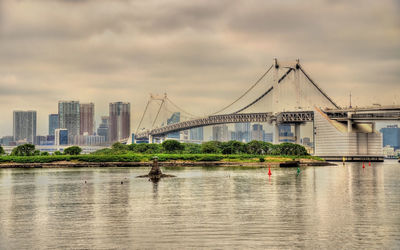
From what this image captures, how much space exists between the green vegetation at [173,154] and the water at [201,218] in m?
51.5

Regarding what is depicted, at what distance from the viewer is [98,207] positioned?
32.1 meters

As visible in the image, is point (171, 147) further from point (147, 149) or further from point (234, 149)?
point (234, 149)

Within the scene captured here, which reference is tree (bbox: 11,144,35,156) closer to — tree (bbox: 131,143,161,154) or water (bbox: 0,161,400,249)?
tree (bbox: 131,143,161,154)

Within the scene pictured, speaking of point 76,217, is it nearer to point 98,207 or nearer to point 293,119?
point 98,207

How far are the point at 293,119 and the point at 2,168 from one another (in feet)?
203

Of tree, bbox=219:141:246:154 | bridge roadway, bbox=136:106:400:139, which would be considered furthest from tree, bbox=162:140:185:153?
bridge roadway, bbox=136:106:400:139

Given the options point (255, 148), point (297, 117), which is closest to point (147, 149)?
point (255, 148)

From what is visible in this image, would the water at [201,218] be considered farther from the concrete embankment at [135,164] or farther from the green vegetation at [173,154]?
the green vegetation at [173,154]

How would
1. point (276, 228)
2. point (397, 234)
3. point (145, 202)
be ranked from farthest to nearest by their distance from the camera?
point (145, 202) → point (276, 228) → point (397, 234)

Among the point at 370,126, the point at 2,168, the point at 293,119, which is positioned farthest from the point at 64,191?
the point at 370,126

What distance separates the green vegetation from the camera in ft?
311

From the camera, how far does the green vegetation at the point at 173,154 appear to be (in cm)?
9481

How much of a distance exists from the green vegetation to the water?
5149cm

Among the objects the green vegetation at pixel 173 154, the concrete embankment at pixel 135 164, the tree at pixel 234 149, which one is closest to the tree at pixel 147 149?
the green vegetation at pixel 173 154
